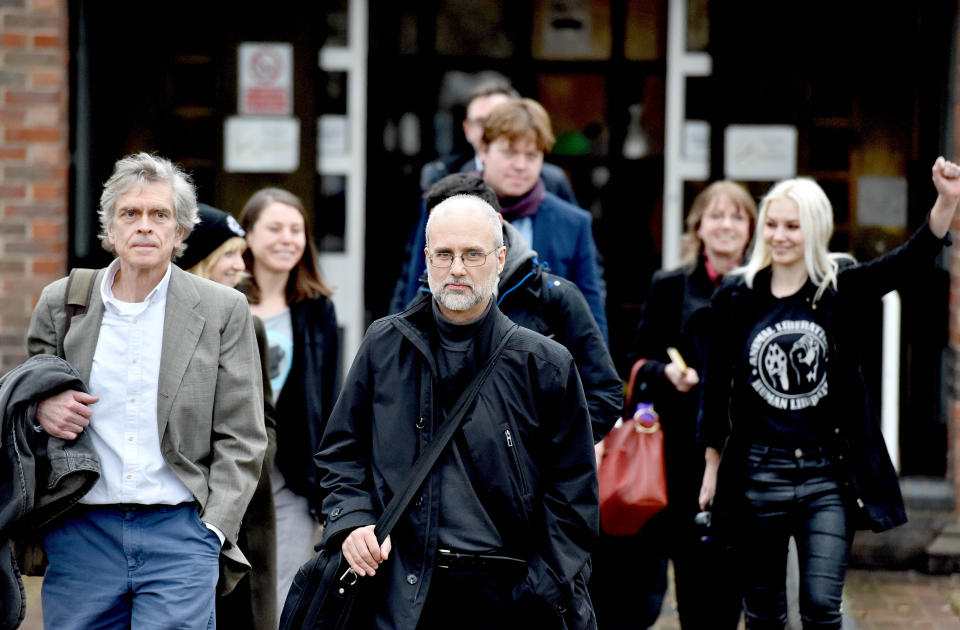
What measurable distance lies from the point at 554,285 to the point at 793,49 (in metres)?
3.69

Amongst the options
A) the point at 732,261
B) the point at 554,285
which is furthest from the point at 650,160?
the point at 554,285

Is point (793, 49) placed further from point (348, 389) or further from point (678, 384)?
point (348, 389)

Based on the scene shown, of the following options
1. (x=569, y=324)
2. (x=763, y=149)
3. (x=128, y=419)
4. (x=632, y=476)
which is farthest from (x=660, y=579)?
(x=763, y=149)

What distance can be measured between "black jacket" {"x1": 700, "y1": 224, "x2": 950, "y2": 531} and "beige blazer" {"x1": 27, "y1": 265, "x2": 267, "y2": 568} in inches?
70.6

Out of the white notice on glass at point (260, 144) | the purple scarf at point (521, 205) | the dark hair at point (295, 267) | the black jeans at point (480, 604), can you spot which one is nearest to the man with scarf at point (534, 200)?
the purple scarf at point (521, 205)

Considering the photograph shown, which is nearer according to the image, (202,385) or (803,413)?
(202,385)

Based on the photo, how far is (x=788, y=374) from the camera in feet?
15.8

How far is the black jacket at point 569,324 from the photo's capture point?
14.9ft

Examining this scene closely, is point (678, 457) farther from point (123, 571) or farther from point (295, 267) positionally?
point (123, 571)

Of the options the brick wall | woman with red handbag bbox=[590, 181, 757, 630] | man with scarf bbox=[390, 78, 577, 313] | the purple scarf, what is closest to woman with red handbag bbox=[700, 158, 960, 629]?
woman with red handbag bbox=[590, 181, 757, 630]

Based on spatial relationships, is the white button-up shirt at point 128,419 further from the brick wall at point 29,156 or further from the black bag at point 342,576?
the brick wall at point 29,156

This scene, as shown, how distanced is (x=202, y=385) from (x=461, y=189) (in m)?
1.07

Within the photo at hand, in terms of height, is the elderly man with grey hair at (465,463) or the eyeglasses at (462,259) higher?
the eyeglasses at (462,259)

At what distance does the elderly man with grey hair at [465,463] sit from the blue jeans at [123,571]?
1.61 ft
